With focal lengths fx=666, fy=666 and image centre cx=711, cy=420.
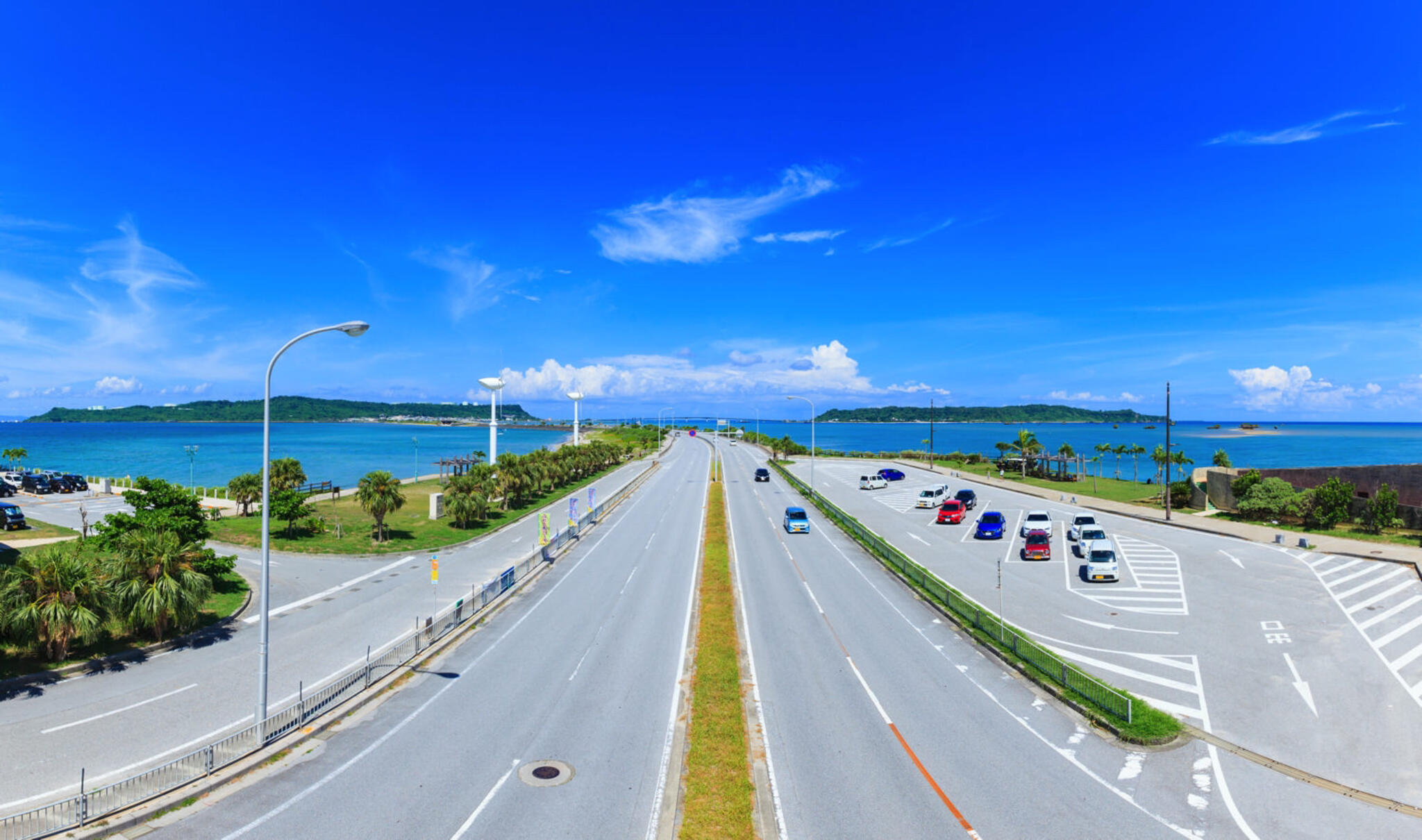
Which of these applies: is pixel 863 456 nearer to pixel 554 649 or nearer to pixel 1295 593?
pixel 1295 593

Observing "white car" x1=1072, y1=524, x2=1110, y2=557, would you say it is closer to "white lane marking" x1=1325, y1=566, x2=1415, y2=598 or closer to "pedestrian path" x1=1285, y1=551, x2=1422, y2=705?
"pedestrian path" x1=1285, y1=551, x2=1422, y2=705

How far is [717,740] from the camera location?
55.9 feet

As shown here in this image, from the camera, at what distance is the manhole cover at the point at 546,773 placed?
1524 centimetres

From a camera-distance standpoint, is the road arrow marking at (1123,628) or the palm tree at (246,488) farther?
the palm tree at (246,488)

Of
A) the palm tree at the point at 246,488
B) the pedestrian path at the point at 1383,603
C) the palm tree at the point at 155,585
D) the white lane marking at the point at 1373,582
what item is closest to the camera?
the pedestrian path at the point at 1383,603

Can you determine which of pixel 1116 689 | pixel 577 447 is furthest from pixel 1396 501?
pixel 577 447

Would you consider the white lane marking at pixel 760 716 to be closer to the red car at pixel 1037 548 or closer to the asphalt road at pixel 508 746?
the asphalt road at pixel 508 746

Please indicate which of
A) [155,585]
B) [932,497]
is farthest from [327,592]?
[932,497]

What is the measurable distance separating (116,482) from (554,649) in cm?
8886

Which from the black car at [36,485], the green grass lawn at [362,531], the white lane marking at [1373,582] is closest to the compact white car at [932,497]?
the white lane marking at [1373,582]

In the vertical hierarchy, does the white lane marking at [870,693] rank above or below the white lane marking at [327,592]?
above

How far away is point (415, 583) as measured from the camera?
35.1m

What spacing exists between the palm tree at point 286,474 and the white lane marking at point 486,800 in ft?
166

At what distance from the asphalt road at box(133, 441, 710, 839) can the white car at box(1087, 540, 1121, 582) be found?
2156 cm
